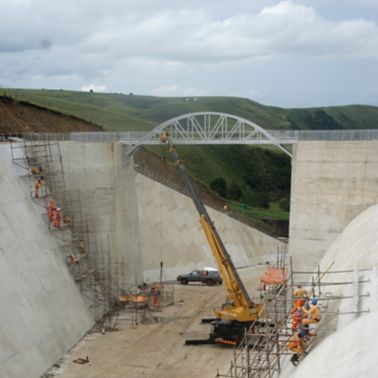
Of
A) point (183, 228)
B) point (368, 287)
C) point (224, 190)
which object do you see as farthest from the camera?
point (224, 190)

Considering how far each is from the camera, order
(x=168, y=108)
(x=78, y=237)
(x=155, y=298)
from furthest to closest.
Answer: (x=168, y=108) < (x=155, y=298) < (x=78, y=237)

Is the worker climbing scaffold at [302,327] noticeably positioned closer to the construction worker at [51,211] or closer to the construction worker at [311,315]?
the construction worker at [311,315]

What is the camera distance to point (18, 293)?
25.3 m

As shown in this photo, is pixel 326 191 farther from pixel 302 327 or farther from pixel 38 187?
pixel 38 187

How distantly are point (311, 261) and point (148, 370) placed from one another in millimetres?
11155

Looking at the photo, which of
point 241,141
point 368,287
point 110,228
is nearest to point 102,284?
point 110,228

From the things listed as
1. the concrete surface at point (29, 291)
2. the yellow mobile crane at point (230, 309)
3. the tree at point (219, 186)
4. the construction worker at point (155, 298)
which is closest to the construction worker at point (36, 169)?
the concrete surface at point (29, 291)

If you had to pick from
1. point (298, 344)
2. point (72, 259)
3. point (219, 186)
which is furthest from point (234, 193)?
point (298, 344)

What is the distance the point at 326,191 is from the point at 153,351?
12.6 m

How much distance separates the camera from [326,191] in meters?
30.3

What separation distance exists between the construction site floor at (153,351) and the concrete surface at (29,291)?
117 cm

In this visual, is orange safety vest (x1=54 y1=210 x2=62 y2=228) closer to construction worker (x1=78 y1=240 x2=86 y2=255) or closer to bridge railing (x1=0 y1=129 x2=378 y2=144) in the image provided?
construction worker (x1=78 y1=240 x2=86 y2=255)

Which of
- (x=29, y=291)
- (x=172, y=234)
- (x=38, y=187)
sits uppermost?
(x=38, y=187)

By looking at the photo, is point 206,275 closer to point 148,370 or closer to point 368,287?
point 148,370
